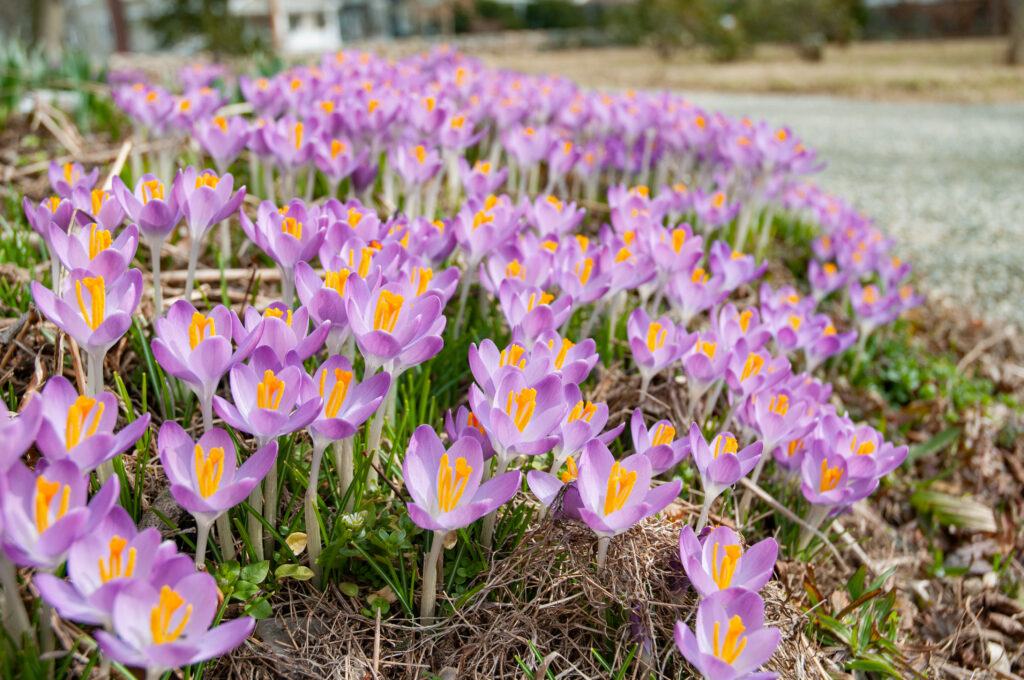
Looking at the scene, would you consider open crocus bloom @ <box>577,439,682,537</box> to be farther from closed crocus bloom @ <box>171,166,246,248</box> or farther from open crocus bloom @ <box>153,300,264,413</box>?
closed crocus bloom @ <box>171,166,246,248</box>

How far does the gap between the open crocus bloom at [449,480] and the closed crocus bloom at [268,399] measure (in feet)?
0.48

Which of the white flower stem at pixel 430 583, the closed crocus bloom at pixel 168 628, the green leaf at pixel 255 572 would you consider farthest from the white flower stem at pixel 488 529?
the closed crocus bloom at pixel 168 628

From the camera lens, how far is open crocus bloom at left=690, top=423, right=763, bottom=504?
1.11m

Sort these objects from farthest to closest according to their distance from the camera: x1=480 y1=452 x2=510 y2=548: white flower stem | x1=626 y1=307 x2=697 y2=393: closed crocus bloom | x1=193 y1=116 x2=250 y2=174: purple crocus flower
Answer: x1=193 y1=116 x2=250 y2=174: purple crocus flower → x1=626 y1=307 x2=697 y2=393: closed crocus bloom → x1=480 y1=452 x2=510 y2=548: white flower stem

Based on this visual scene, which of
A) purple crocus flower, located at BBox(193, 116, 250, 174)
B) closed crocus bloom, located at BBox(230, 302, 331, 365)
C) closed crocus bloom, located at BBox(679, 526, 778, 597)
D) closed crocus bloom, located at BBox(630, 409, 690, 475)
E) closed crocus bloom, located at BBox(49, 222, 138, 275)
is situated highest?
purple crocus flower, located at BBox(193, 116, 250, 174)

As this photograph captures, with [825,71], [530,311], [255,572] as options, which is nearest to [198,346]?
[255,572]

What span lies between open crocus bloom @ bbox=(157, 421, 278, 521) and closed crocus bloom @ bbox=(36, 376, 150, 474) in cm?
4

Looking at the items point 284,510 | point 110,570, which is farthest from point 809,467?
point 110,570

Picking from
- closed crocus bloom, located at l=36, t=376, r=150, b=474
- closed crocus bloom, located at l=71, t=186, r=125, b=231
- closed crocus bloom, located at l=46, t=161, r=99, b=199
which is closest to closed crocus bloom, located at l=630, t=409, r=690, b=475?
closed crocus bloom, located at l=36, t=376, r=150, b=474

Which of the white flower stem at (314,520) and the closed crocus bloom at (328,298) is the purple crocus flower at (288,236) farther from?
the white flower stem at (314,520)

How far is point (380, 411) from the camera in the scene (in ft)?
4.00

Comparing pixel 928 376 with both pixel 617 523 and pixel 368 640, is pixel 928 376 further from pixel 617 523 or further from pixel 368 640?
pixel 368 640

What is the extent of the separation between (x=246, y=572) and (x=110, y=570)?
27 cm

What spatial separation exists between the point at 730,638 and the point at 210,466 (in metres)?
0.66
